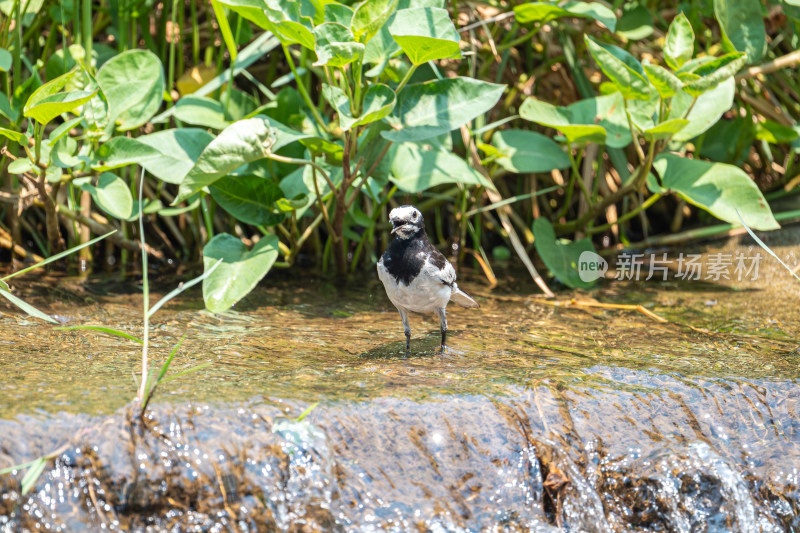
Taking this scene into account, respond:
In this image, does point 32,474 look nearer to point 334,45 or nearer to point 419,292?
point 419,292

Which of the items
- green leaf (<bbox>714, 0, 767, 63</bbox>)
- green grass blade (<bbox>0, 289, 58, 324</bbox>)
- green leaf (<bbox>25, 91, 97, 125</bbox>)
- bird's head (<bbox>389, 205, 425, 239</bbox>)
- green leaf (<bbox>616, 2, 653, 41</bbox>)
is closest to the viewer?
green grass blade (<bbox>0, 289, 58, 324</bbox>)

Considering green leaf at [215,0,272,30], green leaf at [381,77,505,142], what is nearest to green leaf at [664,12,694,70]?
green leaf at [381,77,505,142]

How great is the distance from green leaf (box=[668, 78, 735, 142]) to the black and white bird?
151 centimetres

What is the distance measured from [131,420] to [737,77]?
3.70 m

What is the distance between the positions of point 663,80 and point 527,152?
0.90 metres

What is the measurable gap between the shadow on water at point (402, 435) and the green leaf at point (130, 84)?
40.0 inches

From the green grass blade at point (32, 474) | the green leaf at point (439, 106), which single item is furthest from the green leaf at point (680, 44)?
the green grass blade at point (32, 474)

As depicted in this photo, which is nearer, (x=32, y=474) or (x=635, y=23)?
(x=32, y=474)

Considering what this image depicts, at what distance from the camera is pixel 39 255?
4.39 meters

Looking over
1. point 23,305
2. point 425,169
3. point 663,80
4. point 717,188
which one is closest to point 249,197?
point 425,169

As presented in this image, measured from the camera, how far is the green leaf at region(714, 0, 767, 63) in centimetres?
412

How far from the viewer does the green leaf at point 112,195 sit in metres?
3.25

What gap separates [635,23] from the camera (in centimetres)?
446

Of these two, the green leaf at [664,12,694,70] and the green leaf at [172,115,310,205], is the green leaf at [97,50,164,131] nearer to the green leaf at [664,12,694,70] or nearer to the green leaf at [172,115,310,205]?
the green leaf at [172,115,310,205]
